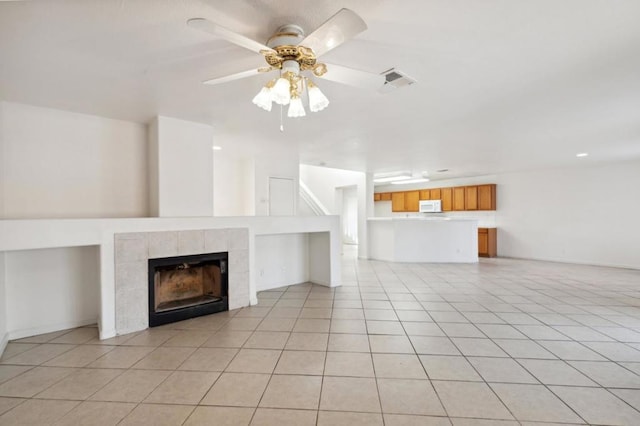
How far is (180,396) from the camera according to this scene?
80.2 inches

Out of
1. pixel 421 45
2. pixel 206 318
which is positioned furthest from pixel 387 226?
pixel 421 45

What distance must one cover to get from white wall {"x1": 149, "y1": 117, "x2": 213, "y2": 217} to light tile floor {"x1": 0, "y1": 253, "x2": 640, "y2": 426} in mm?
1417

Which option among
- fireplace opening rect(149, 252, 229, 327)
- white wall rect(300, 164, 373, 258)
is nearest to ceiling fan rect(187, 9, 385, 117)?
fireplace opening rect(149, 252, 229, 327)

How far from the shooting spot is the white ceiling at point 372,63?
1.68 m

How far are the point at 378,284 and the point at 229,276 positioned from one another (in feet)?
8.82

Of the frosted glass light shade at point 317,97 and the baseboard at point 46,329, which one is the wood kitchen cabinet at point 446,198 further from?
the baseboard at point 46,329

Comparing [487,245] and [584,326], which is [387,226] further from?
[584,326]

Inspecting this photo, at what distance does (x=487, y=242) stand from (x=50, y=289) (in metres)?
9.41

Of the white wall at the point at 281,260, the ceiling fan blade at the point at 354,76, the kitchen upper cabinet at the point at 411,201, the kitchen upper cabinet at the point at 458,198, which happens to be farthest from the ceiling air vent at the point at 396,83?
the kitchen upper cabinet at the point at 411,201

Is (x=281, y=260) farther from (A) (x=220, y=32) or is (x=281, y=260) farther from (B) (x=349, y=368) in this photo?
(A) (x=220, y=32)

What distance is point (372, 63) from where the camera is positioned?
2.26m

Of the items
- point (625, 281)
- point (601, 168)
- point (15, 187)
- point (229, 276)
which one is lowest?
point (625, 281)

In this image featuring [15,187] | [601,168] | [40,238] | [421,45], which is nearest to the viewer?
[421,45]

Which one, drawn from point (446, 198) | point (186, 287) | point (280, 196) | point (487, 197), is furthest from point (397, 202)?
point (186, 287)
